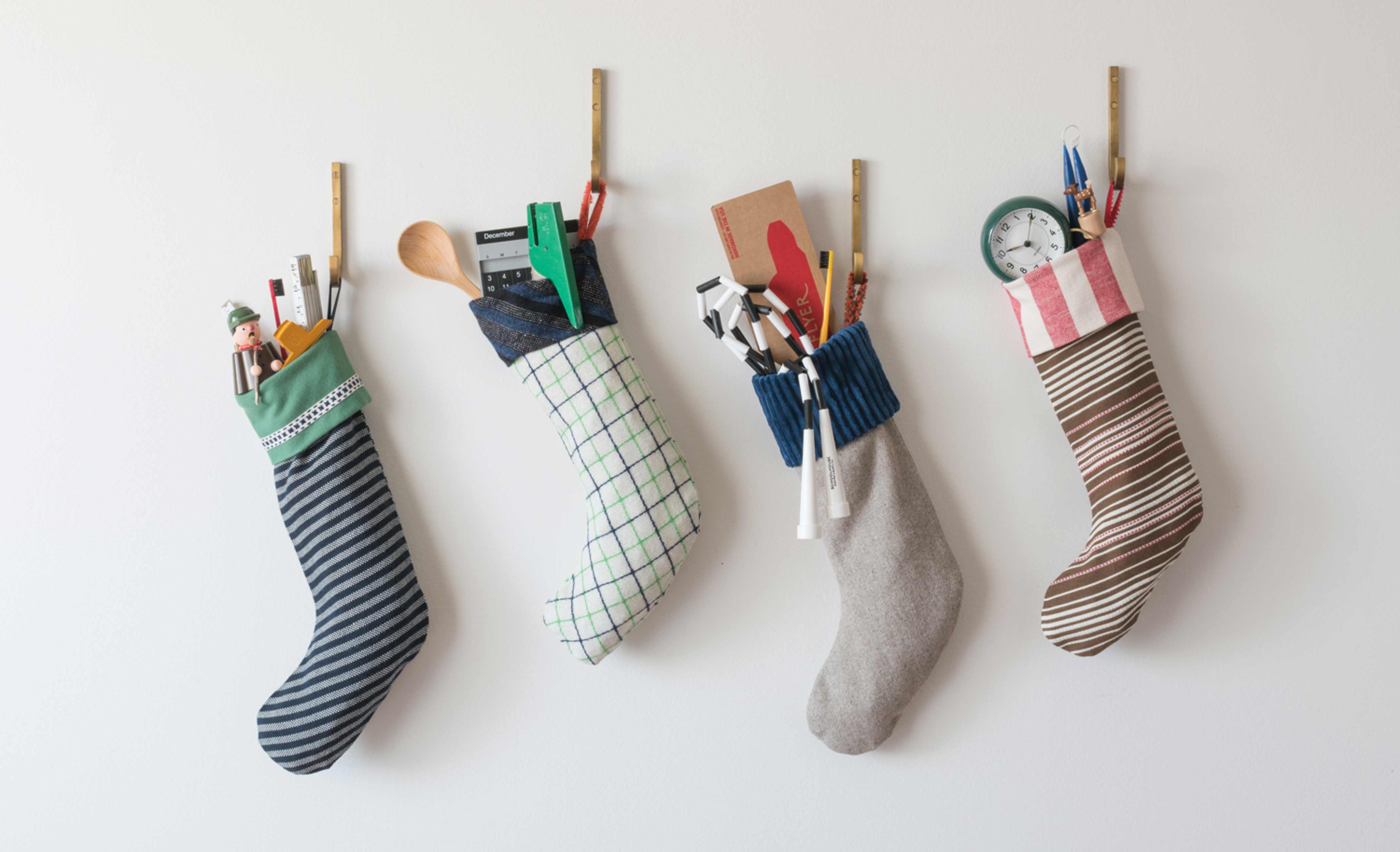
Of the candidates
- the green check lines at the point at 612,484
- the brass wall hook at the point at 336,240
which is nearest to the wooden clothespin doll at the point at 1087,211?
the green check lines at the point at 612,484

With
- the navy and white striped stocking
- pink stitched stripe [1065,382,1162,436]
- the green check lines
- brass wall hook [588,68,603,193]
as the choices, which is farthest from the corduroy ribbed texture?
the navy and white striped stocking

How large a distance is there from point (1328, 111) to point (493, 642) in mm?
1409

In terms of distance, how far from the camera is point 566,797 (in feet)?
4.04

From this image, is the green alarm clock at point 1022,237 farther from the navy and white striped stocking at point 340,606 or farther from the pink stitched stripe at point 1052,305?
the navy and white striped stocking at point 340,606

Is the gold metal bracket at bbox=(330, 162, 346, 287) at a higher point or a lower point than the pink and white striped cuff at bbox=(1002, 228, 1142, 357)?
higher

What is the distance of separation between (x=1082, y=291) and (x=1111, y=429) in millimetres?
189

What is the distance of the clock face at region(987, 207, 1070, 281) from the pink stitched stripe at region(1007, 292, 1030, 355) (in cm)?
3

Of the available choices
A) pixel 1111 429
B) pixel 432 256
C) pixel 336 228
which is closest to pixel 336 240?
pixel 336 228

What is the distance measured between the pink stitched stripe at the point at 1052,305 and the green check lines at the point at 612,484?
535 mm

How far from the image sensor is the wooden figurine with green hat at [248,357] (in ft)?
3.68

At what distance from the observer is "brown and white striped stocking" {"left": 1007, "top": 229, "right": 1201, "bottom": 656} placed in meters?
1.11

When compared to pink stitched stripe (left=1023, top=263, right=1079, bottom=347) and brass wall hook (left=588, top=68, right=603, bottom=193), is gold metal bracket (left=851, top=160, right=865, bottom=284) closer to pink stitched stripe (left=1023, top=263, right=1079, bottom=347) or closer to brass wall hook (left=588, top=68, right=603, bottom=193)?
pink stitched stripe (left=1023, top=263, right=1079, bottom=347)

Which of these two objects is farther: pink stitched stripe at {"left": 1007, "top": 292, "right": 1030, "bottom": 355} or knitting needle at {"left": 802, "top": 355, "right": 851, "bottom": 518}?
pink stitched stripe at {"left": 1007, "top": 292, "right": 1030, "bottom": 355}

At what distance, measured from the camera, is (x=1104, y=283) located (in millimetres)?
1105
